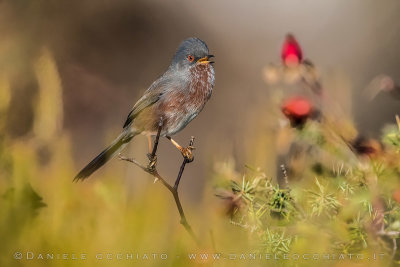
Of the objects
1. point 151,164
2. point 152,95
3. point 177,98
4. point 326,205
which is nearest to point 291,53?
point 326,205

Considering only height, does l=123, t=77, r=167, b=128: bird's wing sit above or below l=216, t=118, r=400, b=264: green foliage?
above

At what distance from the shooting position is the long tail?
6.86 feet

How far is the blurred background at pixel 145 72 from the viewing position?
1.91 m

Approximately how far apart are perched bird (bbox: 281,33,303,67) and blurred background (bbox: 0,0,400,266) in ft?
0.54

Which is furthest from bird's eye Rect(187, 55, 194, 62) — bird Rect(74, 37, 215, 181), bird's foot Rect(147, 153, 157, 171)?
bird's foot Rect(147, 153, 157, 171)

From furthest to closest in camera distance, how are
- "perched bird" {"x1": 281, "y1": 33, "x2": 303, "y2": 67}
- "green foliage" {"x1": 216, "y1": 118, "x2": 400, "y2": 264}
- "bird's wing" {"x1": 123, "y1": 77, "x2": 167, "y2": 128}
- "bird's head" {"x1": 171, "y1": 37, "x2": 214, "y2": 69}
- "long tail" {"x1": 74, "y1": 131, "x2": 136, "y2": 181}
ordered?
1. "bird's wing" {"x1": 123, "y1": 77, "x2": 167, "y2": 128}
2. "bird's head" {"x1": 171, "y1": 37, "x2": 214, "y2": 69}
3. "long tail" {"x1": 74, "y1": 131, "x2": 136, "y2": 181}
4. "perched bird" {"x1": 281, "y1": 33, "x2": 303, "y2": 67}
5. "green foliage" {"x1": 216, "y1": 118, "x2": 400, "y2": 264}

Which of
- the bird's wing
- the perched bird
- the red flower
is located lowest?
the bird's wing

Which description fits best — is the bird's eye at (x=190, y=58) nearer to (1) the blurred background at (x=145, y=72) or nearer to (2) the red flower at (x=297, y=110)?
(1) the blurred background at (x=145, y=72)

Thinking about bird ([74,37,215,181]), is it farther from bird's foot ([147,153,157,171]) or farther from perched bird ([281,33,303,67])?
perched bird ([281,33,303,67])

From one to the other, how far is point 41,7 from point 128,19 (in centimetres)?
61

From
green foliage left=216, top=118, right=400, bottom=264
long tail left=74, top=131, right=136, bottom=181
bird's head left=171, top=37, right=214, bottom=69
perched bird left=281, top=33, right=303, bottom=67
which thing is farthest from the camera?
bird's head left=171, top=37, right=214, bottom=69

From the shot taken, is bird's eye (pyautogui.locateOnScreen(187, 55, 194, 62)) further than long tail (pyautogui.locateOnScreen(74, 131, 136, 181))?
Yes

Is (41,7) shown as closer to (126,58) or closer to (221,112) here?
(126,58)

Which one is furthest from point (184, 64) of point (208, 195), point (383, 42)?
point (383, 42)
